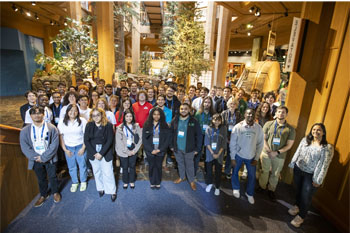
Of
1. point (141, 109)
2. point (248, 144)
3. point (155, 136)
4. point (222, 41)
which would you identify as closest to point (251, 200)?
point (248, 144)

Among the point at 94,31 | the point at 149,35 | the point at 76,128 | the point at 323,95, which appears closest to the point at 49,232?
the point at 76,128

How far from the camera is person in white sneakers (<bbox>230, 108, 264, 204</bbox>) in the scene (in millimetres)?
2877

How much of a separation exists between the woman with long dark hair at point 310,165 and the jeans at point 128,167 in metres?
2.66

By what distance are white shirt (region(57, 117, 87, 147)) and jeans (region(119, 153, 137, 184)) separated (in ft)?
2.62

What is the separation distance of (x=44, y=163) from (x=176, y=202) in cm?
222

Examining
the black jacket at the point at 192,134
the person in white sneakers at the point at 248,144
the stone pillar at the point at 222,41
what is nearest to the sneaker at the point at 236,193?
the person in white sneakers at the point at 248,144

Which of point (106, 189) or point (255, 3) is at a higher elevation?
point (255, 3)

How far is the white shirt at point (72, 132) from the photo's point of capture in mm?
2900

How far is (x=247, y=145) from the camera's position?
2896 mm

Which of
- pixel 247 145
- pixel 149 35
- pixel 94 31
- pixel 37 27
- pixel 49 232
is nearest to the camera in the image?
pixel 49 232

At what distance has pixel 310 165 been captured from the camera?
2486mm

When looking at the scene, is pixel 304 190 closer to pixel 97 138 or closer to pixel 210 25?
pixel 97 138

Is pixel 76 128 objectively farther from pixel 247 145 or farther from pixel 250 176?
pixel 250 176

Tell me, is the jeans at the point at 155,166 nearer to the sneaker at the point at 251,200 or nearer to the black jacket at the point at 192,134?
the black jacket at the point at 192,134
